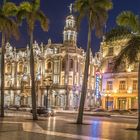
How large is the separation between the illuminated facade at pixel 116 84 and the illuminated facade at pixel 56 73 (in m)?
24.1

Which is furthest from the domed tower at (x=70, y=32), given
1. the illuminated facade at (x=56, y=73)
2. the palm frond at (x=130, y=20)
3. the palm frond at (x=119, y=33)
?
the palm frond at (x=130, y=20)

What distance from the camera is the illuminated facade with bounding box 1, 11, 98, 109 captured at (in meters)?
105

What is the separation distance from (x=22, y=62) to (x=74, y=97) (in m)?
21.4

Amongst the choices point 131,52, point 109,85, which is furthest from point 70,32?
point 131,52

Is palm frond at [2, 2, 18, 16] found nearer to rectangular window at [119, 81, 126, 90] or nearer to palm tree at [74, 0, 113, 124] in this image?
palm tree at [74, 0, 113, 124]

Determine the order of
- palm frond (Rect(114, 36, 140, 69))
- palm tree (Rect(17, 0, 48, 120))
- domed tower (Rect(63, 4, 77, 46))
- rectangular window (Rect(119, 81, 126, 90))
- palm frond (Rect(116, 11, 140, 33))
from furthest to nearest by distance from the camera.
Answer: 1. domed tower (Rect(63, 4, 77, 46))
2. rectangular window (Rect(119, 81, 126, 90))
3. palm tree (Rect(17, 0, 48, 120))
4. palm frond (Rect(116, 11, 140, 33))
5. palm frond (Rect(114, 36, 140, 69))

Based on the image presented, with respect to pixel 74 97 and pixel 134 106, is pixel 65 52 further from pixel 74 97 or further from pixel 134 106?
Result: pixel 134 106

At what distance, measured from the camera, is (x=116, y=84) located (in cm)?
7819

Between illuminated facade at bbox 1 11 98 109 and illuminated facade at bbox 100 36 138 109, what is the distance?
79.0 feet

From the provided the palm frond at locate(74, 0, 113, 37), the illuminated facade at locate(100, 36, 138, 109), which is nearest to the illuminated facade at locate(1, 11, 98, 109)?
the illuminated facade at locate(100, 36, 138, 109)

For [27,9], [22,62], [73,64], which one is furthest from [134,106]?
[22,62]

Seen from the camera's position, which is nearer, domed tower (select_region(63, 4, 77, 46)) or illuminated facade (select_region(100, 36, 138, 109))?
illuminated facade (select_region(100, 36, 138, 109))

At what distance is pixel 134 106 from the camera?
247 feet

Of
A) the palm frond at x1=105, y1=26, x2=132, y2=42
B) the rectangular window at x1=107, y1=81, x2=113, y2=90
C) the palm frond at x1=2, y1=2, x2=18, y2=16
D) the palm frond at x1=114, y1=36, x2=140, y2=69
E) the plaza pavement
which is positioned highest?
the palm frond at x1=2, y1=2, x2=18, y2=16
